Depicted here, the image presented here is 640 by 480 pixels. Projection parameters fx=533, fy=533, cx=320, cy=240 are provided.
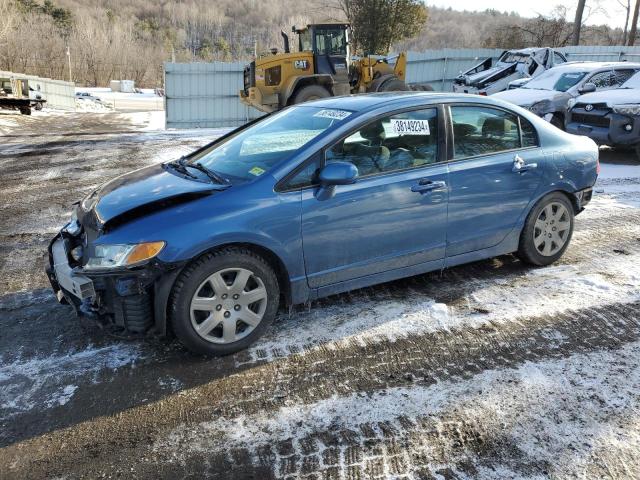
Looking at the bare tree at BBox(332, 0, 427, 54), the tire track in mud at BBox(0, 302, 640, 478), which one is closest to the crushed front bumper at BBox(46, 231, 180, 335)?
the tire track in mud at BBox(0, 302, 640, 478)

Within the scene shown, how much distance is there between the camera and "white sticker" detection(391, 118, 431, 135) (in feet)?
13.2

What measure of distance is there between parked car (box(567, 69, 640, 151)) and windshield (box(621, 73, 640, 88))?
873 millimetres

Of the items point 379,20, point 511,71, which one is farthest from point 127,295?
point 379,20

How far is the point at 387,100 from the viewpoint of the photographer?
4.15 m

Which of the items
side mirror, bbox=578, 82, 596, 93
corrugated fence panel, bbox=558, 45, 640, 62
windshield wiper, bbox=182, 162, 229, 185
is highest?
corrugated fence panel, bbox=558, 45, 640, 62

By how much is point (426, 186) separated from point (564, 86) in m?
10.3

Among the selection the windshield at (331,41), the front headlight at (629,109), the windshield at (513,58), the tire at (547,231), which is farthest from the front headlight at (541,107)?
the windshield at (513,58)

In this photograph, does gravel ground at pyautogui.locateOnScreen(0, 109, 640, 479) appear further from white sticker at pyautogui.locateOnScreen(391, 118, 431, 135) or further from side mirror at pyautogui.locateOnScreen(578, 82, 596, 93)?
side mirror at pyautogui.locateOnScreen(578, 82, 596, 93)

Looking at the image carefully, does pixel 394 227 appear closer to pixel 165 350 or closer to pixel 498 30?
pixel 165 350

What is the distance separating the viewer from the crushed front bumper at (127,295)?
3168 mm

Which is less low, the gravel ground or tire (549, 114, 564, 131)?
tire (549, 114, 564, 131)

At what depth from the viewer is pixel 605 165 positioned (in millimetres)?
9969

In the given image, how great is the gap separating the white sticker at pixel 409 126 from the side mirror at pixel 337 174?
647 mm

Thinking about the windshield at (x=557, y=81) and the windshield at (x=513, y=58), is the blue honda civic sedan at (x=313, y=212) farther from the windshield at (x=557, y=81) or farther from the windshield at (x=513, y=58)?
the windshield at (x=513, y=58)
